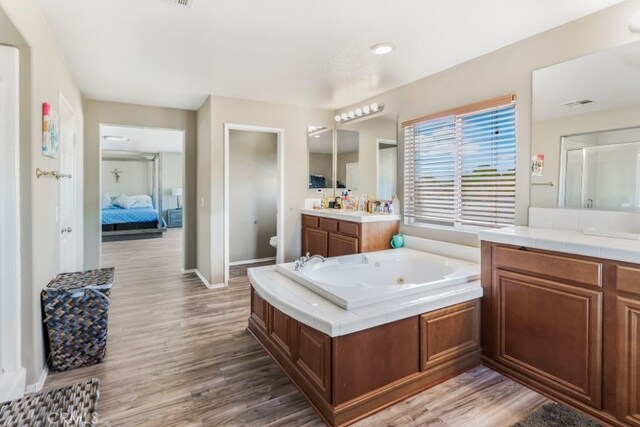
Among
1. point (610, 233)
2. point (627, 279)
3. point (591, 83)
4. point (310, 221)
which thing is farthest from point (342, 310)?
point (310, 221)

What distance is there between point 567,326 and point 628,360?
0.28 metres

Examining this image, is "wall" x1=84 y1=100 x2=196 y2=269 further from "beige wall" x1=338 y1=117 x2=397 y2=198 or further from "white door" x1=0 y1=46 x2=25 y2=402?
"white door" x1=0 y1=46 x2=25 y2=402

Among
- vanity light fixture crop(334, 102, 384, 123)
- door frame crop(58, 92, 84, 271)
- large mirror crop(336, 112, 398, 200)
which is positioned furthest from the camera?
vanity light fixture crop(334, 102, 384, 123)

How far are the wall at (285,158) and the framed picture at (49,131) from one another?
1.71 meters

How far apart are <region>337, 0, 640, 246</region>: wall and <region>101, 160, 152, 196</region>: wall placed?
32.0 feet

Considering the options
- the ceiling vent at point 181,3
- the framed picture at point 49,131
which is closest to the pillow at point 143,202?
the framed picture at point 49,131

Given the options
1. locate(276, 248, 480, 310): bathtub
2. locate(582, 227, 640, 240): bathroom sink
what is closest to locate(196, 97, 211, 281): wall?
locate(276, 248, 480, 310): bathtub

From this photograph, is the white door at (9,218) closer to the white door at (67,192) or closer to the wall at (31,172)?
the wall at (31,172)

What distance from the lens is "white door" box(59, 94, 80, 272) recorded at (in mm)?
A: 2949

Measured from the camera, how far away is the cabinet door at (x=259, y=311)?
258 centimetres

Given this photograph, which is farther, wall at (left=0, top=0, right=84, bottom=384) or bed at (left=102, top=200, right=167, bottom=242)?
bed at (left=102, top=200, right=167, bottom=242)

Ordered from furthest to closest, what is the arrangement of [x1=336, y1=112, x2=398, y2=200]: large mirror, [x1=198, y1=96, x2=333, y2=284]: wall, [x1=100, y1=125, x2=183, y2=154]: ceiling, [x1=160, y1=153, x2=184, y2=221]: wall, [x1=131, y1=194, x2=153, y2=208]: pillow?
[x1=160, y1=153, x2=184, y2=221]: wall → [x1=131, y1=194, x2=153, y2=208]: pillow → [x1=100, y1=125, x2=183, y2=154]: ceiling → [x1=198, y1=96, x2=333, y2=284]: wall → [x1=336, y1=112, x2=398, y2=200]: large mirror

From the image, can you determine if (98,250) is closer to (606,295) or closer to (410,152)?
(410,152)

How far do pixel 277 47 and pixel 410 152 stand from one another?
175 centimetres
